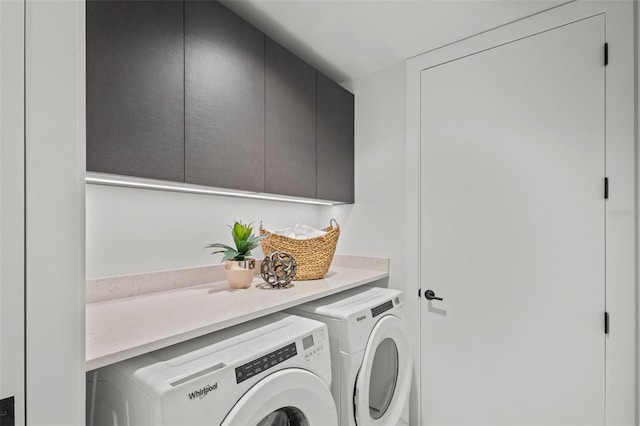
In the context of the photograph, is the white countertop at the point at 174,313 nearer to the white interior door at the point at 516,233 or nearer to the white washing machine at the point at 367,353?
the white washing machine at the point at 367,353

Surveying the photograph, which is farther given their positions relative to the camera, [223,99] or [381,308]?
[381,308]

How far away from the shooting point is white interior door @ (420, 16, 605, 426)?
4.95ft

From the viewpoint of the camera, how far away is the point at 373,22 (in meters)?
1.70

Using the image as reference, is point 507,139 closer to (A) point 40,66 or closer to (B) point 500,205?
(B) point 500,205

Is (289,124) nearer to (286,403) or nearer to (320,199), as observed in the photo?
(320,199)

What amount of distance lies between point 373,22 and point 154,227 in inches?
60.0

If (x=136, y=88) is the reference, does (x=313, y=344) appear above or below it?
below

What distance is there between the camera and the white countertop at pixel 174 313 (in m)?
0.91

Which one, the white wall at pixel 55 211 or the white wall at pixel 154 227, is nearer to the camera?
the white wall at pixel 55 211

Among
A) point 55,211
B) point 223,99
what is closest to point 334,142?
point 223,99

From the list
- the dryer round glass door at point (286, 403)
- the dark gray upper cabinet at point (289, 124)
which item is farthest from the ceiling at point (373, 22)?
the dryer round glass door at point (286, 403)

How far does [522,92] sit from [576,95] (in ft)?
0.75

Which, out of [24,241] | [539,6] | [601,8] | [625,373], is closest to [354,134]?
[539,6]

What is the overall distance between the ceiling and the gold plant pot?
124 cm
